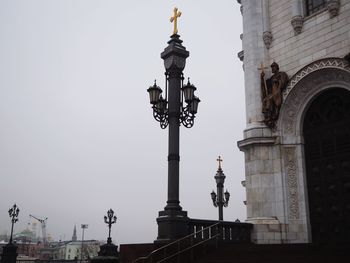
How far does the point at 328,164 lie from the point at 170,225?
310 inches

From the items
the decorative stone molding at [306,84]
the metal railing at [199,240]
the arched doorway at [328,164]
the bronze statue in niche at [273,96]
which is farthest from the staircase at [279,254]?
the bronze statue in niche at [273,96]

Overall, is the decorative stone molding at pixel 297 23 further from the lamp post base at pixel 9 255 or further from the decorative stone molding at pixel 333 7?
the lamp post base at pixel 9 255

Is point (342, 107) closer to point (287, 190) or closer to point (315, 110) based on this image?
point (315, 110)

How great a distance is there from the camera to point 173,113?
1339 centimetres

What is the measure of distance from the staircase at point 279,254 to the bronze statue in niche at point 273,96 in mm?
6560

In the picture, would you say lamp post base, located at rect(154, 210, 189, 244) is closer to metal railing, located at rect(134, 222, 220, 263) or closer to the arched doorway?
metal railing, located at rect(134, 222, 220, 263)

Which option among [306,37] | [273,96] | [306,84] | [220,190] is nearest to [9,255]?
[220,190]

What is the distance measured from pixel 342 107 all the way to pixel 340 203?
150 inches

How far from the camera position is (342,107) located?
55.2 ft

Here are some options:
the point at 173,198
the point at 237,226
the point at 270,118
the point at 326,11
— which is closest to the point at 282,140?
the point at 270,118

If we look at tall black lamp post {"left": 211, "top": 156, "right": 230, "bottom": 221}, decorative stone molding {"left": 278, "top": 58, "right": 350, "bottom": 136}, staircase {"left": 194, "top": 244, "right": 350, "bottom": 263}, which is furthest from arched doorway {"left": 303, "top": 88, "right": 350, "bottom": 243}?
tall black lamp post {"left": 211, "top": 156, "right": 230, "bottom": 221}

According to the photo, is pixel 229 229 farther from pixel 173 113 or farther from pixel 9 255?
pixel 9 255

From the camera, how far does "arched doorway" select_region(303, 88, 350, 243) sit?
1603 cm

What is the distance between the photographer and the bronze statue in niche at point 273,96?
1827cm
